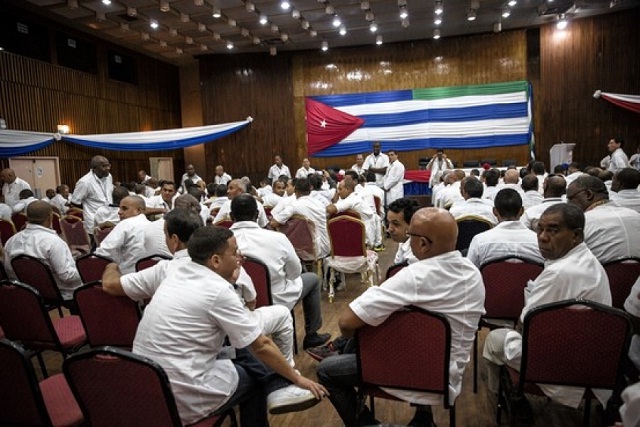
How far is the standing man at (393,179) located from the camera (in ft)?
34.5

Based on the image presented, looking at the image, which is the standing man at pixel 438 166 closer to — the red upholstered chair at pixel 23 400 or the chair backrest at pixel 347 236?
the chair backrest at pixel 347 236

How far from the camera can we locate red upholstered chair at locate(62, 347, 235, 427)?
4.61ft

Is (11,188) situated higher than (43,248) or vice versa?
(11,188)

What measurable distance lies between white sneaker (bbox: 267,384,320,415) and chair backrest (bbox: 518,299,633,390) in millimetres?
947

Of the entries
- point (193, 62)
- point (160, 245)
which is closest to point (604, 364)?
point (160, 245)

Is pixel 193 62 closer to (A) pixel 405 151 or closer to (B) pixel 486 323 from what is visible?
(A) pixel 405 151

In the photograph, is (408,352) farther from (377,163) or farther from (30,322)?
(377,163)

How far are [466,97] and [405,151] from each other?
2.33 meters

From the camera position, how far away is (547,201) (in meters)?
3.65

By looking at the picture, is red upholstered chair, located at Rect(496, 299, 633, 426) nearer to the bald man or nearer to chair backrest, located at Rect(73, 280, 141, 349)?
the bald man

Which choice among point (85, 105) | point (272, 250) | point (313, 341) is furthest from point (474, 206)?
point (85, 105)

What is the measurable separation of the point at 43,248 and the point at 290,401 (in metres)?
2.44

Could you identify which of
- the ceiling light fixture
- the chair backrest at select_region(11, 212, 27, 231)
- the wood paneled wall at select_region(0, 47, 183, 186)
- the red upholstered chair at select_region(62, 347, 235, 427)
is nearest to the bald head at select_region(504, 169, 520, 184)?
the red upholstered chair at select_region(62, 347, 235, 427)

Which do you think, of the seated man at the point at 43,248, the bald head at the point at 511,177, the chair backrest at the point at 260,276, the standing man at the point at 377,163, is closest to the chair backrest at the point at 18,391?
the chair backrest at the point at 260,276
